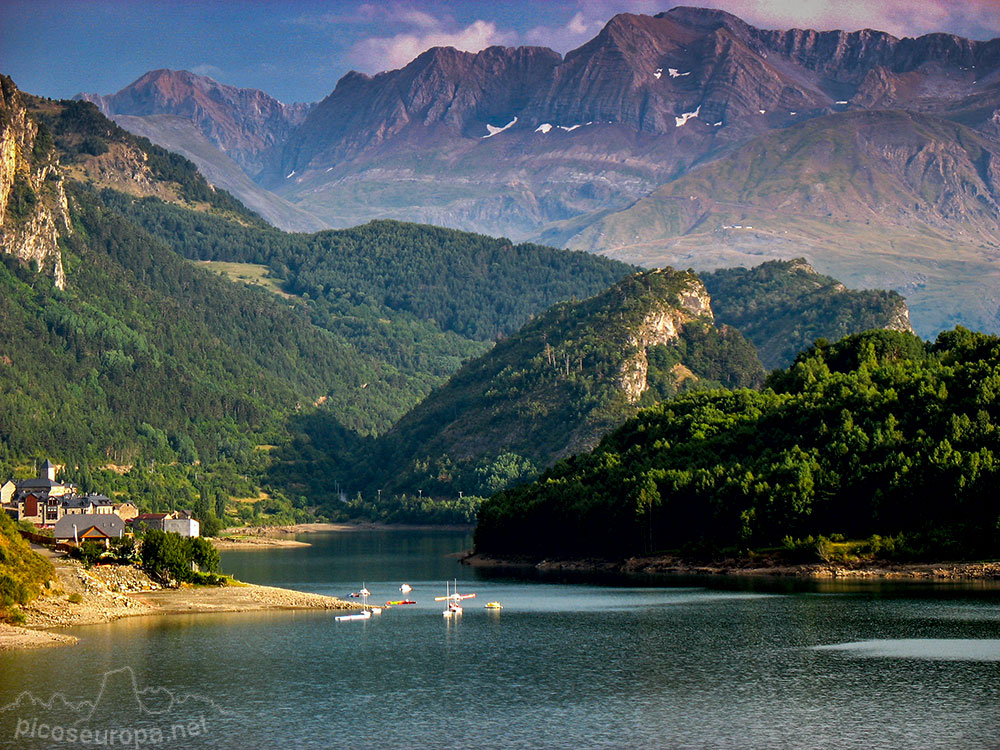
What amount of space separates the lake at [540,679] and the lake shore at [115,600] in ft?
11.1

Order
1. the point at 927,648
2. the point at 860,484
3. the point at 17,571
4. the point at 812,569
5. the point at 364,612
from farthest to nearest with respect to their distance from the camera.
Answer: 1. the point at 860,484
2. the point at 812,569
3. the point at 364,612
4. the point at 17,571
5. the point at 927,648

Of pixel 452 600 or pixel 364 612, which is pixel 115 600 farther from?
pixel 452 600

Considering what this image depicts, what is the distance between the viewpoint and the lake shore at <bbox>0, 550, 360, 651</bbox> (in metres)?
116

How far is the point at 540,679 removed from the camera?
100562 millimetres

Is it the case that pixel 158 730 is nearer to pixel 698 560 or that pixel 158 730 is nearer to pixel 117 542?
pixel 117 542

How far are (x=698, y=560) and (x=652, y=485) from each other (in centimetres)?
1189

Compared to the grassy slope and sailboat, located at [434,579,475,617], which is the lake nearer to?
sailboat, located at [434,579,475,617]

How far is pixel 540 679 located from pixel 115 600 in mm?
47547

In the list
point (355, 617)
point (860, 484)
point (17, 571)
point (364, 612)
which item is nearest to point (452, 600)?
point (364, 612)

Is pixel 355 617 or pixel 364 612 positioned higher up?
pixel 364 612

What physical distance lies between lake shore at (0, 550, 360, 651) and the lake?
337cm

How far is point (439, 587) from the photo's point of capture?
17388 centimetres

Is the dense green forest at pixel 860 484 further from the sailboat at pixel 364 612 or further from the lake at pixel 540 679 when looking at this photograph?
the sailboat at pixel 364 612

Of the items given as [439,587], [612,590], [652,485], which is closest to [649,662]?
[612,590]
